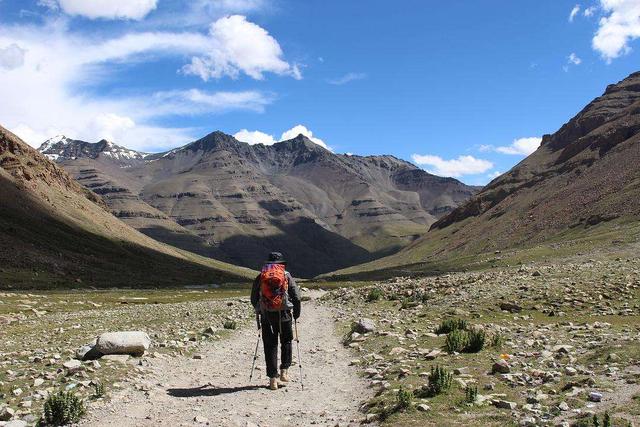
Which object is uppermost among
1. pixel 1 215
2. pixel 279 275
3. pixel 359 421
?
pixel 1 215

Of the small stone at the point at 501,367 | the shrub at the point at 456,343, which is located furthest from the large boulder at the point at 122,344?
the small stone at the point at 501,367

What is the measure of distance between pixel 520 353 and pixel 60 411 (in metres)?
13.2

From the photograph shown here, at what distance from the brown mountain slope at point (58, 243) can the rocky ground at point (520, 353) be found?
3599 inches

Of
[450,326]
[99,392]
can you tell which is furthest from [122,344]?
[450,326]

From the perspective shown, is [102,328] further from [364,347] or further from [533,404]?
[533,404]

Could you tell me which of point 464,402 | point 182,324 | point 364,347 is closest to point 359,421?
point 464,402

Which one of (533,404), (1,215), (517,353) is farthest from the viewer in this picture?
(1,215)

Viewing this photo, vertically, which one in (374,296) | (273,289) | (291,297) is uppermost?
(273,289)

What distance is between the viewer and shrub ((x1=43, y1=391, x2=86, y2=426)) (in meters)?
11.5

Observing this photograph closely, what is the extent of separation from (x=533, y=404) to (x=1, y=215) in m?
158

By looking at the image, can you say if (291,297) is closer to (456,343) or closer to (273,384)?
(273,384)

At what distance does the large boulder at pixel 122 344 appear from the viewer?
17422 millimetres

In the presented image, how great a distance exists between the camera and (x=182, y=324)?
1153 inches

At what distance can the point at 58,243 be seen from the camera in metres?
141
